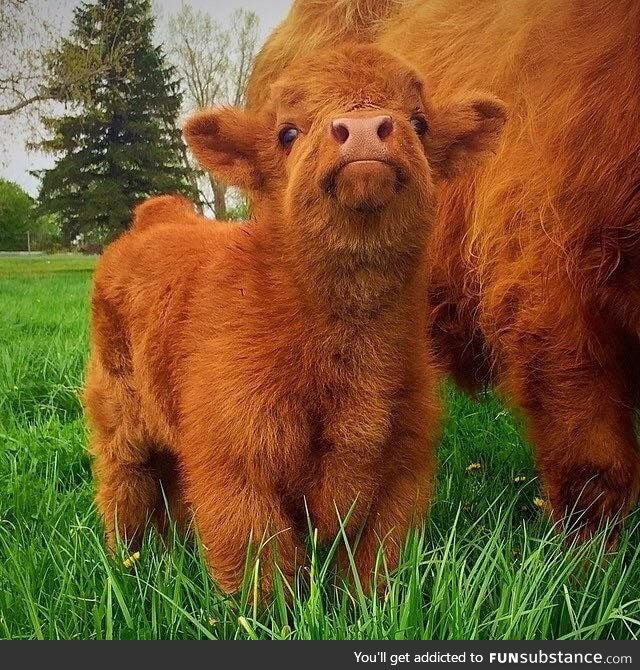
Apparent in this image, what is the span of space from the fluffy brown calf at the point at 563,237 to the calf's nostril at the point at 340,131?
0.68 m

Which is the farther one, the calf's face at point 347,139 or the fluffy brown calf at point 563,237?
the fluffy brown calf at point 563,237

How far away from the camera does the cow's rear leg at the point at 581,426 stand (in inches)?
73.9

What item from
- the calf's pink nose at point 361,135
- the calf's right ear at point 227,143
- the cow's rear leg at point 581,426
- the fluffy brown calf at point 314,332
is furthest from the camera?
the cow's rear leg at point 581,426

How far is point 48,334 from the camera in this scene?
3.86 metres

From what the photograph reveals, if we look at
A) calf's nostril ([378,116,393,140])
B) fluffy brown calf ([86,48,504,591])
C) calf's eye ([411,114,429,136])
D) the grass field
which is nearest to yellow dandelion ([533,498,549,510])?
the grass field

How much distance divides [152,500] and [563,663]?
3.44 feet

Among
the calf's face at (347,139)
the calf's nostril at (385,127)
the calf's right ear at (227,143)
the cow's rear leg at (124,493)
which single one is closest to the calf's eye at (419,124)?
the calf's face at (347,139)

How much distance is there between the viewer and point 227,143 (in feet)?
5.03

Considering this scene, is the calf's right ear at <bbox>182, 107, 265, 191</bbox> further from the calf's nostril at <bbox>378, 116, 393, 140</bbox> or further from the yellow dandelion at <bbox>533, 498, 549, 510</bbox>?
the yellow dandelion at <bbox>533, 498, 549, 510</bbox>

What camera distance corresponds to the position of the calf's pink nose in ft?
4.14

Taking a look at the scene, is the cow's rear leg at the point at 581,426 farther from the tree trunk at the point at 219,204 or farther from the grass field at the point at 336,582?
the tree trunk at the point at 219,204

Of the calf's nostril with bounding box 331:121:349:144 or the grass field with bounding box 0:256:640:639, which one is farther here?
the grass field with bounding box 0:256:640:639

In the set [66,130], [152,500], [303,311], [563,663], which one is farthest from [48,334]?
[563,663]

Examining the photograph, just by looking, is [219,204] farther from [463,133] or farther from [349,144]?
[349,144]
